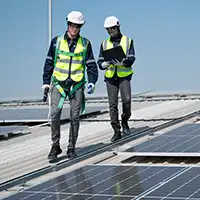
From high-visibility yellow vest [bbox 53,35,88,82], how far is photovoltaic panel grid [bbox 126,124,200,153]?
120 cm

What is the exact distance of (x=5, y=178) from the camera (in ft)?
21.5

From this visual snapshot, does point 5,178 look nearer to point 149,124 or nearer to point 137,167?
point 137,167

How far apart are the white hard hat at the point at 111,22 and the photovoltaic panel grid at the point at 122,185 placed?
2.68 m

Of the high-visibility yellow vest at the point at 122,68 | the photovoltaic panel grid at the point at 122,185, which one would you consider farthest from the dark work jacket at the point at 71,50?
the photovoltaic panel grid at the point at 122,185

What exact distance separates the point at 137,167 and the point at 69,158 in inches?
47.4

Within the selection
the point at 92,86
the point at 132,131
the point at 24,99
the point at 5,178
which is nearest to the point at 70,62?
the point at 92,86

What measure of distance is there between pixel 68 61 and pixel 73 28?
0.43 metres

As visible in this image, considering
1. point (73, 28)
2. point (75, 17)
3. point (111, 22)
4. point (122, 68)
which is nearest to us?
point (75, 17)

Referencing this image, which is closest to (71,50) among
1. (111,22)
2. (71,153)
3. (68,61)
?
(68,61)

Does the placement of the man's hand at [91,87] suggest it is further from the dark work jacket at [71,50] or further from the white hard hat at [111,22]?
the white hard hat at [111,22]

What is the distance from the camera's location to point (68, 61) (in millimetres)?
7430

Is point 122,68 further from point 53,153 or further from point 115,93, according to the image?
point 53,153

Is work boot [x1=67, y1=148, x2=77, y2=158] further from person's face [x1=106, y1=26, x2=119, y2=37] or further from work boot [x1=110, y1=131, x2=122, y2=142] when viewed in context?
person's face [x1=106, y1=26, x2=119, y2=37]

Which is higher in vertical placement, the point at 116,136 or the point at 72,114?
the point at 72,114
